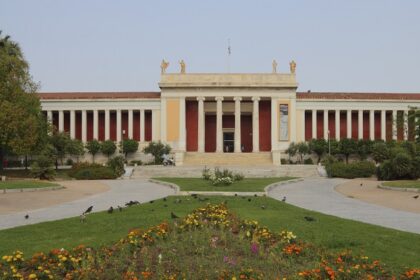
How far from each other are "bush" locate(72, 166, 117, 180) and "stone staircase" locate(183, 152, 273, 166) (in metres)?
17.3

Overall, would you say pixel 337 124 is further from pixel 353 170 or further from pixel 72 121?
pixel 72 121

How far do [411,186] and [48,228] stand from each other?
812 inches

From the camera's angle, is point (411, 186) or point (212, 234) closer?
point (212, 234)

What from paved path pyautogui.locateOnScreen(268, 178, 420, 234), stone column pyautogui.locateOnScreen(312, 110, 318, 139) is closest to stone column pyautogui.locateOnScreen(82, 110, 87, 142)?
stone column pyautogui.locateOnScreen(312, 110, 318, 139)

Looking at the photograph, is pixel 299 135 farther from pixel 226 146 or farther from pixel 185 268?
pixel 185 268

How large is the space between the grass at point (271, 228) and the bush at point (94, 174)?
84.0 feet

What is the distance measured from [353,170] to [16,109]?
27.4m

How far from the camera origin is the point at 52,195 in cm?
2358

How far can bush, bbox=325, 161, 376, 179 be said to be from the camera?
41094mm

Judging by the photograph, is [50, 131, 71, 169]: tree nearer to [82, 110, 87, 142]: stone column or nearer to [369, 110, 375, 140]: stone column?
[82, 110, 87, 142]: stone column

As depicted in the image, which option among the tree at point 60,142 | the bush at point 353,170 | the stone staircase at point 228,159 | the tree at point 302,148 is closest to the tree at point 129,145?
the stone staircase at point 228,159

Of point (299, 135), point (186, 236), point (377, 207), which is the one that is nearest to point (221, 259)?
point (186, 236)

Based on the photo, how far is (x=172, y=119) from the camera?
62250 mm

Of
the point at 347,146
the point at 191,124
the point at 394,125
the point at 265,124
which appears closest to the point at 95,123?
the point at 191,124
